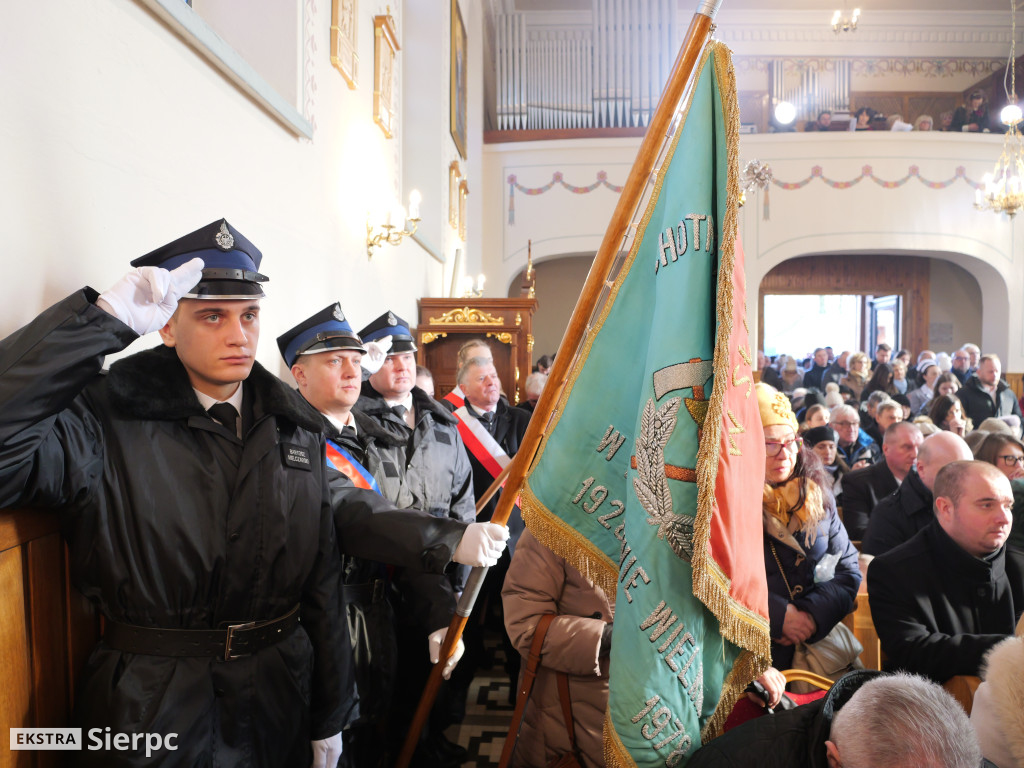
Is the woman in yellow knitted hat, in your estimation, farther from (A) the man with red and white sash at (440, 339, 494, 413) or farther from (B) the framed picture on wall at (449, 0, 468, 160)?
(B) the framed picture on wall at (449, 0, 468, 160)

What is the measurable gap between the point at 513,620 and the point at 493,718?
1.77 metres

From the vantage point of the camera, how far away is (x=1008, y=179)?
359 inches

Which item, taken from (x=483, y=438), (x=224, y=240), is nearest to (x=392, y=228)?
(x=483, y=438)

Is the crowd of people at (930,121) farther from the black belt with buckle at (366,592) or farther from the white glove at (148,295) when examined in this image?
the white glove at (148,295)

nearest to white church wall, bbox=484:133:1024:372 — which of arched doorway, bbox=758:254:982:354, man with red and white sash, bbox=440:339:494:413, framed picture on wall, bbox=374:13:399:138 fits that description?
arched doorway, bbox=758:254:982:354

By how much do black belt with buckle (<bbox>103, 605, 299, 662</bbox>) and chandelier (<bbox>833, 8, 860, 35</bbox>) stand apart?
37.8 feet

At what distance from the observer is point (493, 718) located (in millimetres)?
3354

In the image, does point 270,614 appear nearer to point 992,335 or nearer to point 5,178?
point 5,178

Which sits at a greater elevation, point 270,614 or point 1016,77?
point 1016,77

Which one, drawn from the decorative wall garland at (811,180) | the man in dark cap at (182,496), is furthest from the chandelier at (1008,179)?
the man in dark cap at (182,496)

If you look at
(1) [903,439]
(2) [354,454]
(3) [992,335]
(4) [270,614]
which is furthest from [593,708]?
(3) [992,335]

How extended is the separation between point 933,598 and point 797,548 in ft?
1.26

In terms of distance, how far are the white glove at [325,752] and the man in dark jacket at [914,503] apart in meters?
2.25

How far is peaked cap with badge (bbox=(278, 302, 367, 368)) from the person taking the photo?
240 cm
